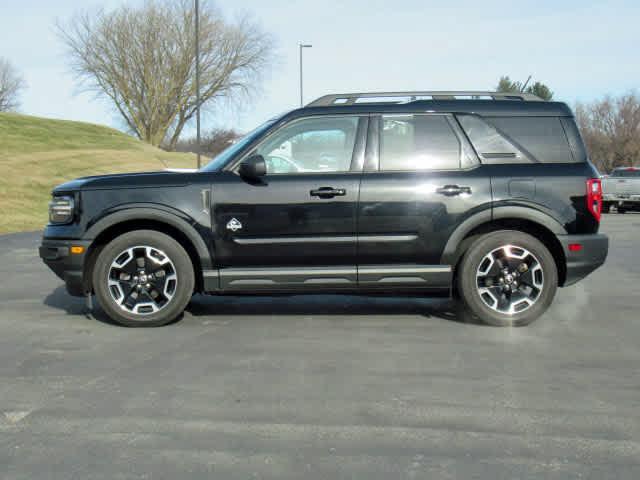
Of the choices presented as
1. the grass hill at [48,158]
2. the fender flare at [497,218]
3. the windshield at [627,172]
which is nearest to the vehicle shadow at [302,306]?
the fender flare at [497,218]

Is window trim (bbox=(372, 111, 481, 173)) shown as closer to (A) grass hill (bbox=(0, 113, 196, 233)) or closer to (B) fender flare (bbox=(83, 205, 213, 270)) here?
(B) fender flare (bbox=(83, 205, 213, 270))

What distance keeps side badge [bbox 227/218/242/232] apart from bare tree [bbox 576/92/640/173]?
3213 inches

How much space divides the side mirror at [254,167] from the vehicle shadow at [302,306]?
139cm

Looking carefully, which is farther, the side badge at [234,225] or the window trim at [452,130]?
the window trim at [452,130]

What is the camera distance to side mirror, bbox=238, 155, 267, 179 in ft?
20.3

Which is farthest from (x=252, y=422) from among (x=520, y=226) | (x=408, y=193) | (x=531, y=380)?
(x=520, y=226)

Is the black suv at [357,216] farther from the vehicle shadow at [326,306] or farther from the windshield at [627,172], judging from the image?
the windshield at [627,172]

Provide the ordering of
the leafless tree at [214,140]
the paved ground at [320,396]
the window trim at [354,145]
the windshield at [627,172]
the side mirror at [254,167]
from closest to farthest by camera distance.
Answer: the paved ground at [320,396] → the side mirror at [254,167] → the window trim at [354,145] → the windshield at [627,172] → the leafless tree at [214,140]

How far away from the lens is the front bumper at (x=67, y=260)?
250 inches

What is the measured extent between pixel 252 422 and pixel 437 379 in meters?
1.35

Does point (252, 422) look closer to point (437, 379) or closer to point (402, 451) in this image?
point (402, 451)

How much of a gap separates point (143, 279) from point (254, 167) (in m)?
1.34

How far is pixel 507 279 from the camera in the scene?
6438 mm

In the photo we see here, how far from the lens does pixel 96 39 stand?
174ft
